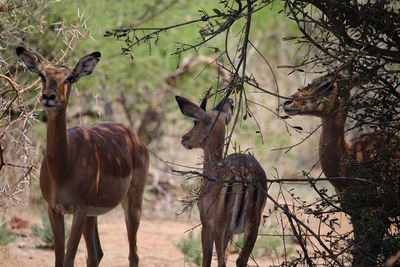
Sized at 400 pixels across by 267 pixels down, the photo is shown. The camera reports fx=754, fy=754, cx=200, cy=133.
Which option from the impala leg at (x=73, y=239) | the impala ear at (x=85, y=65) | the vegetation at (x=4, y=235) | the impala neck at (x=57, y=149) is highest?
the impala ear at (x=85, y=65)

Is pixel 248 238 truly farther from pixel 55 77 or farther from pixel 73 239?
pixel 55 77

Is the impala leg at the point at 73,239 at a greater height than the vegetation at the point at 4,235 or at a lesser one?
lesser

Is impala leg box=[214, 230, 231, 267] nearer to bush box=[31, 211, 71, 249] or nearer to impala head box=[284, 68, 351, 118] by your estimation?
impala head box=[284, 68, 351, 118]

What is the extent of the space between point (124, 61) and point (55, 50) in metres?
2.21

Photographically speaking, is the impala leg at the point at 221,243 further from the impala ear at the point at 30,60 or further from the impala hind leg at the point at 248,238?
the impala ear at the point at 30,60

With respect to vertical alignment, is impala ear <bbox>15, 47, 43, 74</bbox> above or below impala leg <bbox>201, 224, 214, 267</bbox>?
above

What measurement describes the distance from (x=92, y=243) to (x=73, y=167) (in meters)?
1.10

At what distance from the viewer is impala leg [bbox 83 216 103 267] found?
7.02 metres

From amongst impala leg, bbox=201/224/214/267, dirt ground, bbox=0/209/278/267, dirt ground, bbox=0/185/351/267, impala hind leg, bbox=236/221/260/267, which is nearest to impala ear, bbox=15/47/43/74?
impala leg, bbox=201/224/214/267

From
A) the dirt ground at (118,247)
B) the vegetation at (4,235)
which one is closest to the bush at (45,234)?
the dirt ground at (118,247)

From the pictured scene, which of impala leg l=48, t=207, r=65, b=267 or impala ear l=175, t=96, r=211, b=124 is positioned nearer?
impala leg l=48, t=207, r=65, b=267

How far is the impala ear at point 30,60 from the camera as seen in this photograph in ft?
20.1

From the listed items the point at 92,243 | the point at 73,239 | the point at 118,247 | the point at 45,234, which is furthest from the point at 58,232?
the point at 118,247

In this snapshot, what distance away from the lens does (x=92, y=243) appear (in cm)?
702
